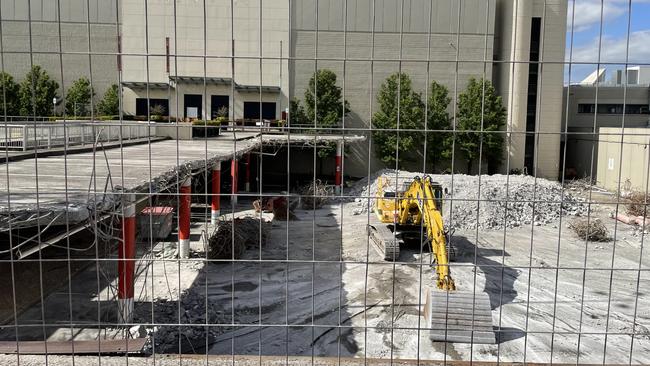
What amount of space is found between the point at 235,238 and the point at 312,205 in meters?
8.19

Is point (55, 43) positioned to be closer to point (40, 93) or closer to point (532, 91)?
point (40, 93)

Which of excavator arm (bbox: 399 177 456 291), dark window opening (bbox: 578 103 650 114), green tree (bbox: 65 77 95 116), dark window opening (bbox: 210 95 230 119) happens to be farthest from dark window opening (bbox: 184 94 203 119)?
dark window opening (bbox: 578 103 650 114)

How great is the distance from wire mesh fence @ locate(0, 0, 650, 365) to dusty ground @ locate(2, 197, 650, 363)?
0.25ft

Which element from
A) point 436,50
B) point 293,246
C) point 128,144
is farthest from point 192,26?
point 293,246

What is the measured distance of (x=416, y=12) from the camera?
2942 centimetres

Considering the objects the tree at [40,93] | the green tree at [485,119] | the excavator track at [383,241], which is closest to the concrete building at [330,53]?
the green tree at [485,119]

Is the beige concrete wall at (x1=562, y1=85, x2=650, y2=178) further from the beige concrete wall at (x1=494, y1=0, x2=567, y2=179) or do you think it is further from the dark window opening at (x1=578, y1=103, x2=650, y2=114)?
the beige concrete wall at (x1=494, y1=0, x2=567, y2=179)

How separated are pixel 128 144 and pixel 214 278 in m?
9.03

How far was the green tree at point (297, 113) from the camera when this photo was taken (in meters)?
30.4

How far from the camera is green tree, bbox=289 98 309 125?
30.4m

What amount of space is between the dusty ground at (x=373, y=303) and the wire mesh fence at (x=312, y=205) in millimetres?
76

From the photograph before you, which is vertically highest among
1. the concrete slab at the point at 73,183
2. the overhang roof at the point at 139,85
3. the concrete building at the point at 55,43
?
the concrete building at the point at 55,43

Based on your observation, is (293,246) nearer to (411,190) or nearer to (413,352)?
(411,190)

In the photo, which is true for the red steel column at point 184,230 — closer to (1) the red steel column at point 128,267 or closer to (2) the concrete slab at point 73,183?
(2) the concrete slab at point 73,183
